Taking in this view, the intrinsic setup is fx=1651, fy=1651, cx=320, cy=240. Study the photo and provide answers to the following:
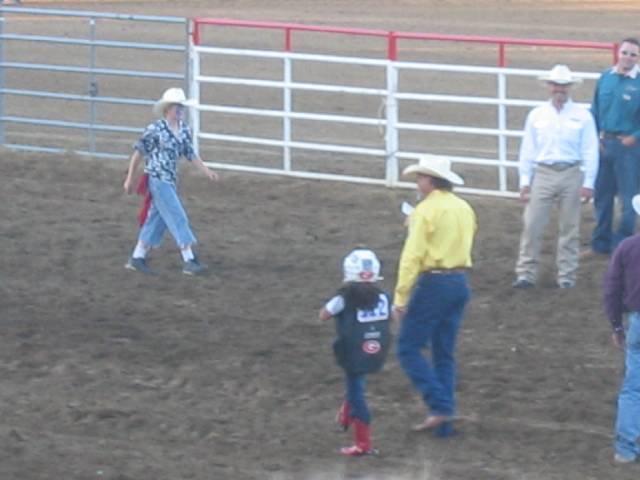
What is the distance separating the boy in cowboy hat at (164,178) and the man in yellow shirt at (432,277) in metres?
3.96

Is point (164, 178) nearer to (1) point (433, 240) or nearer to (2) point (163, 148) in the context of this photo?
(2) point (163, 148)

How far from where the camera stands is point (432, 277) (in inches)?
346

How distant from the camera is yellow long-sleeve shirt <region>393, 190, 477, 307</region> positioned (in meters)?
8.66

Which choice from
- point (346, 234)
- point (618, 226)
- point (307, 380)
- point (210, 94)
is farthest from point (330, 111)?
point (307, 380)

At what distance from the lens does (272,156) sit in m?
17.8

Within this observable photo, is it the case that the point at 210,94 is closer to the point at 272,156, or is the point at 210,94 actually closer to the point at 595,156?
the point at 272,156

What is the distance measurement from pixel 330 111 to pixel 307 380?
383 inches

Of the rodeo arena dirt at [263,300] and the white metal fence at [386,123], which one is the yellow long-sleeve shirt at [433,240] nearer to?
the rodeo arena dirt at [263,300]

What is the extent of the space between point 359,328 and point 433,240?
646mm

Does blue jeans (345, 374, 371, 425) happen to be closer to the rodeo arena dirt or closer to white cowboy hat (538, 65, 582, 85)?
the rodeo arena dirt

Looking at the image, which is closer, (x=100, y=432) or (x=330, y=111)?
(x=100, y=432)

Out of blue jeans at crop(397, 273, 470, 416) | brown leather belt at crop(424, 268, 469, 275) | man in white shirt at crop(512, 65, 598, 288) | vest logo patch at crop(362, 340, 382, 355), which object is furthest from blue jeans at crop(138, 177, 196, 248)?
vest logo patch at crop(362, 340, 382, 355)

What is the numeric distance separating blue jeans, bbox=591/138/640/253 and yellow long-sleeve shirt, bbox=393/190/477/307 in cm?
438

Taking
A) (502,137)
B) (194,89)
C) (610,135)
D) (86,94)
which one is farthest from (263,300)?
(86,94)
